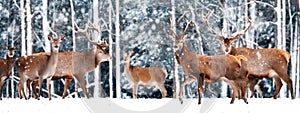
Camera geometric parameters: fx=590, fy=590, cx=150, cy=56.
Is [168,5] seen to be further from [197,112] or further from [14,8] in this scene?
[197,112]

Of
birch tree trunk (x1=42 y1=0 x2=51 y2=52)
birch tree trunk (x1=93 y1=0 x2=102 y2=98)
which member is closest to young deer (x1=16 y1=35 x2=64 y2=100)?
birch tree trunk (x1=93 y1=0 x2=102 y2=98)

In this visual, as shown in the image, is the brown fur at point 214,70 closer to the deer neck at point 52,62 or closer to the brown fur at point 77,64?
the brown fur at point 77,64

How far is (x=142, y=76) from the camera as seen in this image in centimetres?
1362

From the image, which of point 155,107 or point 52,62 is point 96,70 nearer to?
point 52,62

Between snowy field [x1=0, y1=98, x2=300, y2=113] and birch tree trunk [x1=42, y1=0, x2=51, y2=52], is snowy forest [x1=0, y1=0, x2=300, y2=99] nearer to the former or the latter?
birch tree trunk [x1=42, y1=0, x2=51, y2=52]

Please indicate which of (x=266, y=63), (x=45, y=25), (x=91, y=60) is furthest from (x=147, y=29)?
(x=266, y=63)

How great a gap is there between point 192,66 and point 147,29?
682 cm

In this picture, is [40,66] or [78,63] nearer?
[40,66]

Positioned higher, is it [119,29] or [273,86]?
[119,29]

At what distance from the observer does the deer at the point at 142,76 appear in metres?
13.5

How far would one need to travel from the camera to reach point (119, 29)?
17297 millimetres

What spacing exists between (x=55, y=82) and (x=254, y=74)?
9363 mm

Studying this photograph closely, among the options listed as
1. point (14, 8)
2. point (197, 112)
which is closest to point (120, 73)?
point (14, 8)

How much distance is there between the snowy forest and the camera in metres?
16.9
